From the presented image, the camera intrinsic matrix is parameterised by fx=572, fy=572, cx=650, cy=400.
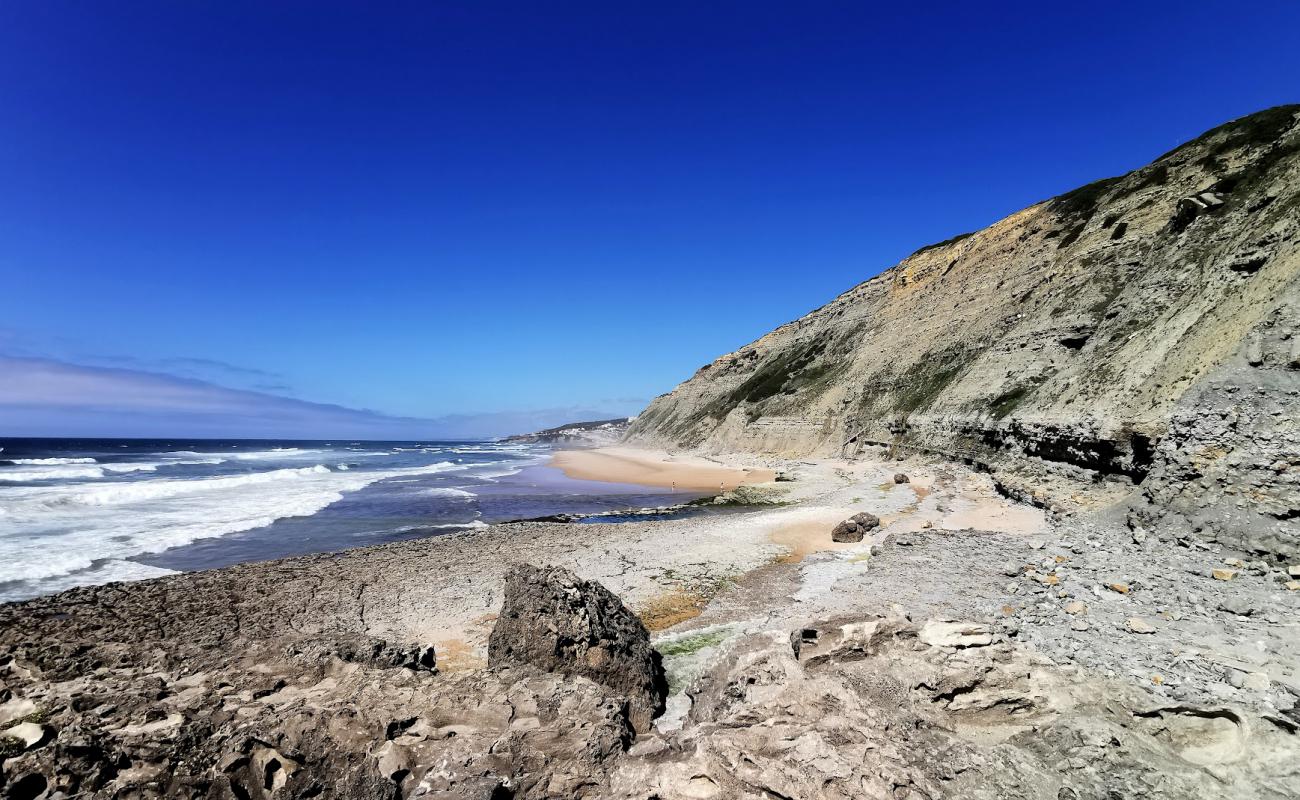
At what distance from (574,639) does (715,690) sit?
1861 mm

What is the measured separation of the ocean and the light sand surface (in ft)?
9.24

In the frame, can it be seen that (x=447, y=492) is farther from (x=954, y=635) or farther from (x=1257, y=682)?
(x=1257, y=682)

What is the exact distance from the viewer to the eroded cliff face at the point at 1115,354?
10938 millimetres

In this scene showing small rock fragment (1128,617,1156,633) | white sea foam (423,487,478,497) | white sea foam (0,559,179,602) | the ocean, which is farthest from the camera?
white sea foam (423,487,478,497)

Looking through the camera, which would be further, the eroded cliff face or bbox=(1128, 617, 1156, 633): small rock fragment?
→ the eroded cliff face

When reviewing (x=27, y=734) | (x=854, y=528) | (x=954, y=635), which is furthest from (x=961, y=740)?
(x=854, y=528)

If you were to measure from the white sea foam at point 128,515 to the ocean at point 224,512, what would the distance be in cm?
5

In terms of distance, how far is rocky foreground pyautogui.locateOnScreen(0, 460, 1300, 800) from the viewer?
403 centimetres

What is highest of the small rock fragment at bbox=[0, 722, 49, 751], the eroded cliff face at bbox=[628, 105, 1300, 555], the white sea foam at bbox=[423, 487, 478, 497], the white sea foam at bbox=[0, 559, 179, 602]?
the eroded cliff face at bbox=[628, 105, 1300, 555]

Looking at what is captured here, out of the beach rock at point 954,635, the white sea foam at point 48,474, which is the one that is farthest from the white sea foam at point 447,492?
the beach rock at point 954,635

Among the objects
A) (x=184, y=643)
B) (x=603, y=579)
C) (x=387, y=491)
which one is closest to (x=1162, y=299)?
(x=603, y=579)

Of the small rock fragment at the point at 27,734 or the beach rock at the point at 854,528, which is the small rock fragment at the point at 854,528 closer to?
the beach rock at the point at 854,528

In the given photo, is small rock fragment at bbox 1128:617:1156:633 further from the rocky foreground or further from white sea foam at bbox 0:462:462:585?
white sea foam at bbox 0:462:462:585

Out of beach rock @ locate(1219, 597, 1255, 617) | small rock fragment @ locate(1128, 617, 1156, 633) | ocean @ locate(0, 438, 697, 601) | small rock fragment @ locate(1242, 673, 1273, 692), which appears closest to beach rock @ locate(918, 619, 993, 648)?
small rock fragment @ locate(1242, 673, 1273, 692)
